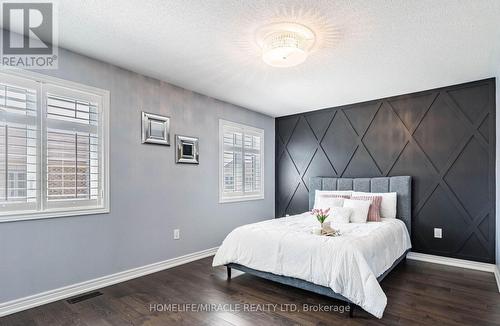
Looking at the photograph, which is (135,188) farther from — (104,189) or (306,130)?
(306,130)

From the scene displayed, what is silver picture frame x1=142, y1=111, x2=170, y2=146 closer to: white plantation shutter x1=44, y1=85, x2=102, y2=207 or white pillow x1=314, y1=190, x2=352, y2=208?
white plantation shutter x1=44, y1=85, x2=102, y2=207

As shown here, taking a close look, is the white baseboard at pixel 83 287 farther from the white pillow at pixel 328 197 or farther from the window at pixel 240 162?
the white pillow at pixel 328 197

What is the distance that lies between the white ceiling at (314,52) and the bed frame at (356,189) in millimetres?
1379

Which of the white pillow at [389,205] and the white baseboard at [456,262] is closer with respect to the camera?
the white baseboard at [456,262]

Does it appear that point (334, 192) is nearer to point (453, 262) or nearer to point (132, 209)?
point (453, 262)

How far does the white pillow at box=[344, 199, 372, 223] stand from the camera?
12.6 feet

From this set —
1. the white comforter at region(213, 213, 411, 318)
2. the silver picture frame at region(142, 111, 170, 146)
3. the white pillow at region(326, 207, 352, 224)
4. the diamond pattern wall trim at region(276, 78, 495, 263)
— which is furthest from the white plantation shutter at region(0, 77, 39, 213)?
the diamond pattern wall trim at region(276, 78, 495, 263)

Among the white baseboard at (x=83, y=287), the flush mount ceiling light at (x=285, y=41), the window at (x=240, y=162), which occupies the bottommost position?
the white baseboard at (x=83, y=287)

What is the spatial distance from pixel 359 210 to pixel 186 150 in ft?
8.33

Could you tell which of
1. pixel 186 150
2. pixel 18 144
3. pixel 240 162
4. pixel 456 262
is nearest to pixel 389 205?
pixel 456 262

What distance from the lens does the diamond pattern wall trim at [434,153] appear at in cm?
368

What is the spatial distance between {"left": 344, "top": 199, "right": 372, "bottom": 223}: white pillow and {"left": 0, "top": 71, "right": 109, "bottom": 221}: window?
10.1 ft

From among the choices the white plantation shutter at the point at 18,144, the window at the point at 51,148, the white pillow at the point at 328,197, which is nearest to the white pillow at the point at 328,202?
the white pillow at the point at 328,197

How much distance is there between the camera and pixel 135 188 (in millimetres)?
3463
